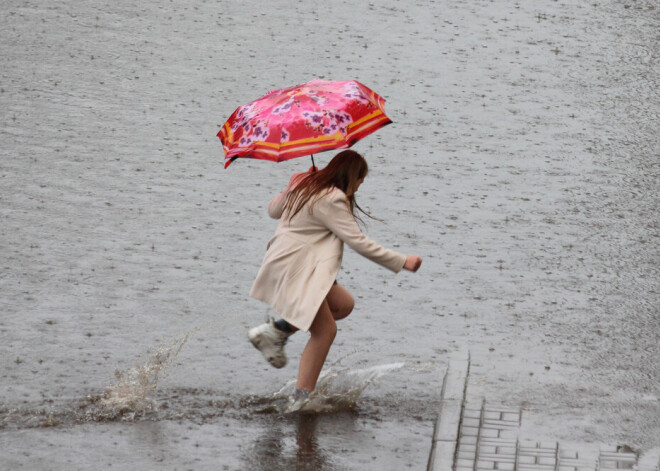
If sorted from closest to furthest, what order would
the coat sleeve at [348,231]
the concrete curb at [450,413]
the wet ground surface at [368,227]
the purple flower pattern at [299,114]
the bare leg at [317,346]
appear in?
the concrete curb at [450,413] → the purple flower pattern at [299,114] → the coat sleeve at [348,231] → the bare leg at [317,346] → the wet ground surface at [368,227]

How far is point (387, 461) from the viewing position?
639 cm

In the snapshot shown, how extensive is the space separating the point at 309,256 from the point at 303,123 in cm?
80

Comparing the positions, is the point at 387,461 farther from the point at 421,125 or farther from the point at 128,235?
the point at 421,125

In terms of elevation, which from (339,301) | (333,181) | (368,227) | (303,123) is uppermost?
(303,123)

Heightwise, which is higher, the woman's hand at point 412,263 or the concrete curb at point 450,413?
the woman's hand at point 412,263

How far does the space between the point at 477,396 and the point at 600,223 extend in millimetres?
3521

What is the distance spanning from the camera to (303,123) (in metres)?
6.45

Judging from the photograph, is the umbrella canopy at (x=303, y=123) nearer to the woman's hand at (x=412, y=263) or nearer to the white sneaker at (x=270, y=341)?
the woman's hand at (x=412, y=263)

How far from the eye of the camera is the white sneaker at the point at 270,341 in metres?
6.99

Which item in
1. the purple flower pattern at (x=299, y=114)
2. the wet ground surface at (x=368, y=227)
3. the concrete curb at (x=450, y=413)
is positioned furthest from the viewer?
the wet ground surface at (x=368, y=227)

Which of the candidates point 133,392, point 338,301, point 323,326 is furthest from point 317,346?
point 133,392

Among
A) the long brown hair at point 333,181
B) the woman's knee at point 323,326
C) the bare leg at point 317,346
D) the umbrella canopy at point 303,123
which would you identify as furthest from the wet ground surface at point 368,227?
the umbrella canopy at point 303,123

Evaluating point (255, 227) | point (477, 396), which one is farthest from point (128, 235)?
point (477, 396)

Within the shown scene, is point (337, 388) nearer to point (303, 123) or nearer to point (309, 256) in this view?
point (309, 256)
